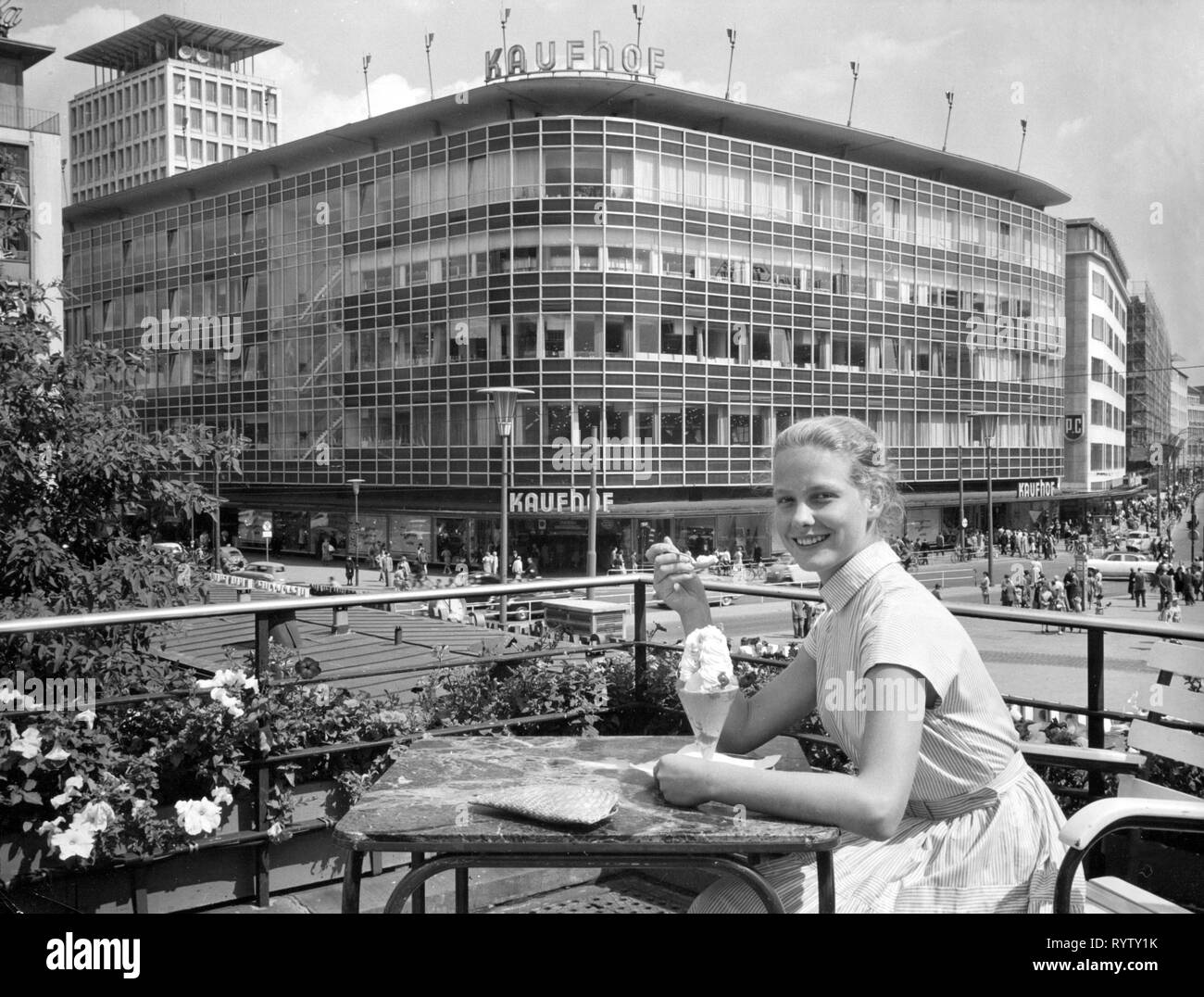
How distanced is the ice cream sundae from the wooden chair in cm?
62

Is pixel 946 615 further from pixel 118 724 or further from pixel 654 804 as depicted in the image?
pixel 118 724

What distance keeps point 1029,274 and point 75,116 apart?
4490cm

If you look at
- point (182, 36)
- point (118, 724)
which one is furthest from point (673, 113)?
point (118, 724)

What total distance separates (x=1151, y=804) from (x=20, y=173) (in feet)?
23.2

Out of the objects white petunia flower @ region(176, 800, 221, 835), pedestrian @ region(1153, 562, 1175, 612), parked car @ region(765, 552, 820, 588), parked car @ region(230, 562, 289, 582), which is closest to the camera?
white petunia flower @ region(176, 800, 221, 835)

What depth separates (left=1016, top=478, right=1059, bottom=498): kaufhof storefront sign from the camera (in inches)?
1943

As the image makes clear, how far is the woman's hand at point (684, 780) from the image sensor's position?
2.02 m

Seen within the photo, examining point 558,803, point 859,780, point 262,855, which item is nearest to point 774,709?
point 859,780

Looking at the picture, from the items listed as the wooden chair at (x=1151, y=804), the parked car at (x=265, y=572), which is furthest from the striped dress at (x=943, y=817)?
the parked car at (x=265, y=572)

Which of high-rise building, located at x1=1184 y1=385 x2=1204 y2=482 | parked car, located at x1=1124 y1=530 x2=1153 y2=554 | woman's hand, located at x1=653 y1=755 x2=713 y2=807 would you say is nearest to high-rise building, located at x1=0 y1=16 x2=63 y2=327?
woman's hand, located at x1=653 y1=755 x2=713 y2=807

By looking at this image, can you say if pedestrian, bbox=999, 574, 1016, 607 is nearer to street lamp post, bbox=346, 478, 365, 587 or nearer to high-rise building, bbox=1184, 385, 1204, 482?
street lamp post, bbox=346, 478, 365, 587

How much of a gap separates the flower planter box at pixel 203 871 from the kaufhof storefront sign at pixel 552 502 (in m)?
33.6
